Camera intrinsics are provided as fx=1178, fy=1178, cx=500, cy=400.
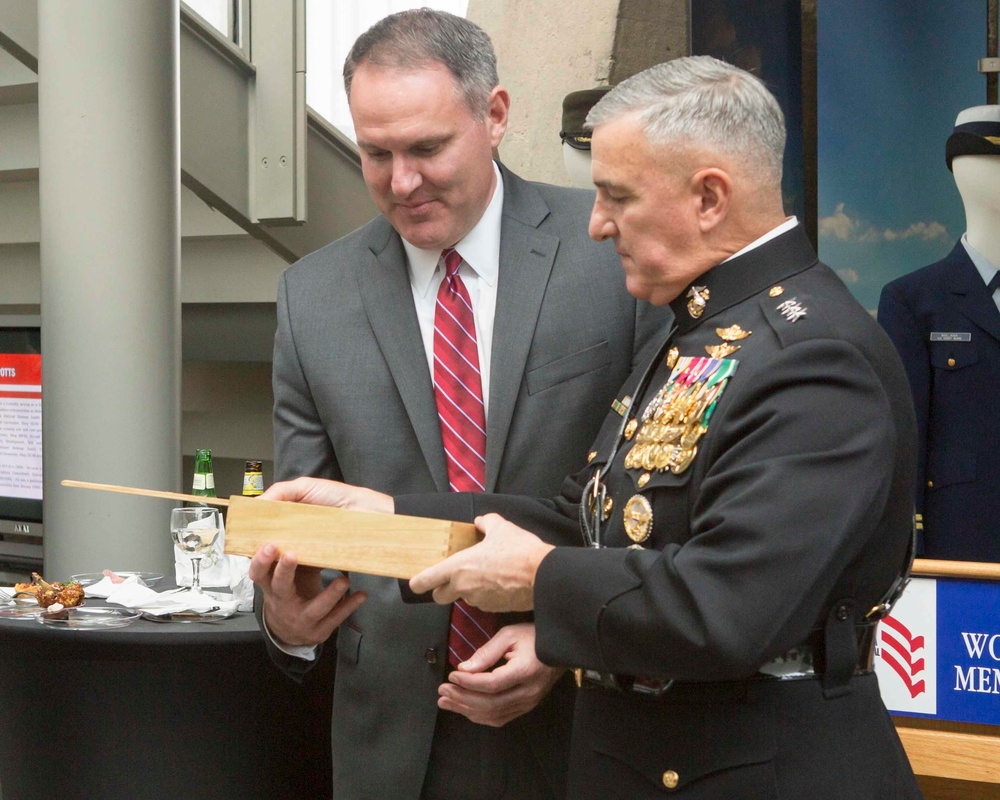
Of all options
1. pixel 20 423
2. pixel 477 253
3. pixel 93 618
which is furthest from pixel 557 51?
pixel 93 618

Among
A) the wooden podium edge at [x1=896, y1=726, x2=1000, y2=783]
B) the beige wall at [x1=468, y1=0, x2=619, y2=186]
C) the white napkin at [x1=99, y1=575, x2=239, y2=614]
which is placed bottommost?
the wooden podium edge at [x1=896, y1=726, x2=1000, y2=783]

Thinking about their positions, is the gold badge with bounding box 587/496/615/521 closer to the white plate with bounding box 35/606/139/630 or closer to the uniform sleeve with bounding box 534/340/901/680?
the uniform sleeve with bounding box 534/340/901/680

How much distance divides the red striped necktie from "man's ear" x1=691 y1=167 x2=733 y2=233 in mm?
510

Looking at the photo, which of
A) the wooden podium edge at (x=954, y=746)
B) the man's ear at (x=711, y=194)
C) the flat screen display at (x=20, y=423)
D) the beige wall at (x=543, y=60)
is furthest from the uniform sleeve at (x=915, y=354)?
the flat screen display at (x=20, y=423)

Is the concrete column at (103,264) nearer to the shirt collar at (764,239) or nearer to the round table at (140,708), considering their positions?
the round table at (140,708)

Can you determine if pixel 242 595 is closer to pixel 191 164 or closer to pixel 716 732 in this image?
pixel 716 732

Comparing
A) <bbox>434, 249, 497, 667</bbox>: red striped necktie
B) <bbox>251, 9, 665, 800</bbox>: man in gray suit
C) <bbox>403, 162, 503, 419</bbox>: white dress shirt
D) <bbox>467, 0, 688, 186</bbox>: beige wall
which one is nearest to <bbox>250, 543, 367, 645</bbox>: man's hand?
<bbox>251, 9, 665, 800</bbox>: man in gray suit

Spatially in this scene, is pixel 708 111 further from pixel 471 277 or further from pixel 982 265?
pixel 982 265

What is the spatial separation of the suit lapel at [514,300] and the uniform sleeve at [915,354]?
1480 millimetres

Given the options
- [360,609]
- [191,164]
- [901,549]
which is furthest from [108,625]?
[191,164]

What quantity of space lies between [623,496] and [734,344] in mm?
212

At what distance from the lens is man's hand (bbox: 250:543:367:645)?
4.85 feet

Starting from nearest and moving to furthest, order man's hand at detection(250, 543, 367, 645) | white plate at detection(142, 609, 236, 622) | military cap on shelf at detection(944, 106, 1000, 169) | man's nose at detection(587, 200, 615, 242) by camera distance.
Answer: man's nose at detection(587, 200, 615, 242)
man's hand at detection(250, 543, 367, 645)
white plate at detection(142, 609, 236, 622)
military cap on shelf at detection(944, 106, 1000, 169)

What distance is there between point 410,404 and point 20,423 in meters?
2.77
